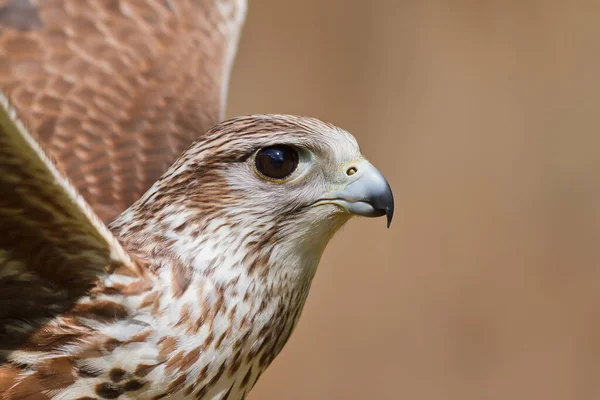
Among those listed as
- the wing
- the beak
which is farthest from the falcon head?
the wing

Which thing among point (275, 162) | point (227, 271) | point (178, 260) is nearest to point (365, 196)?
point (275, 162)

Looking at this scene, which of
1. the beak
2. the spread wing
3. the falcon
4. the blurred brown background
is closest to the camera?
the spread wing

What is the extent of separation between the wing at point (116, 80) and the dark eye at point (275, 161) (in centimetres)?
91

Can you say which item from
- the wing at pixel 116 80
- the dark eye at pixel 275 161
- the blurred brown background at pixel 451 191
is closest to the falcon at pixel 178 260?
the dark eye at pixel 275 161

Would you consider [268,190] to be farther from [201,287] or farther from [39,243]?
[39,243]

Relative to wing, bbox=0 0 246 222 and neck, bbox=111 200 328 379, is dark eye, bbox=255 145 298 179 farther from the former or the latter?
wing, bbox=0 0 246 222

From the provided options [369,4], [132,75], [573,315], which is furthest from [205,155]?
[369,4]

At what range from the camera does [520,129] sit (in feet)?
21.5

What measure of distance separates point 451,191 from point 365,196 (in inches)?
162

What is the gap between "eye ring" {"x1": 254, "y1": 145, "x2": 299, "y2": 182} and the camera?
261 cm

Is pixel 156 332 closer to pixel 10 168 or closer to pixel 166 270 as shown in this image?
pixel 166 270

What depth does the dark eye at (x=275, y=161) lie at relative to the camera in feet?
8.57

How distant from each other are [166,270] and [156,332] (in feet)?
0.52

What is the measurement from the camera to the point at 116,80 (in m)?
3.90
